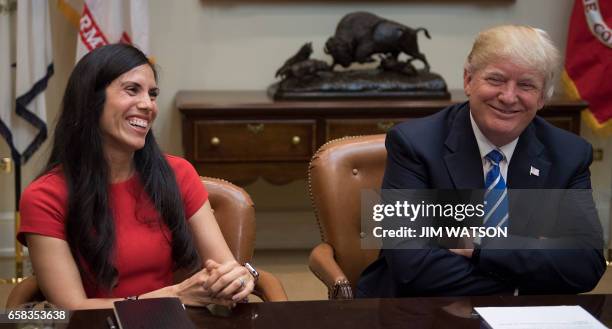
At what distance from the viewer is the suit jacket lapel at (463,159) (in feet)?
7.68

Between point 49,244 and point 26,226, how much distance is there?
0.07 meters

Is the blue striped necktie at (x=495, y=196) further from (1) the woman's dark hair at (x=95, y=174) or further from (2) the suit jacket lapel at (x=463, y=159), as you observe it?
(1) the woman's dark hair at (x=95, y=174)

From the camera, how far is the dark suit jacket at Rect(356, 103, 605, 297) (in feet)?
7.19

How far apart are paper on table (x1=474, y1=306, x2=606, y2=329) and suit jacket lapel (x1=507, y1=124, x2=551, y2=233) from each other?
1.87ft

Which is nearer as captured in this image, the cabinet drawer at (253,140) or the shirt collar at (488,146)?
the shirt collar at (488,146)

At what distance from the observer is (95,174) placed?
86.9 inches

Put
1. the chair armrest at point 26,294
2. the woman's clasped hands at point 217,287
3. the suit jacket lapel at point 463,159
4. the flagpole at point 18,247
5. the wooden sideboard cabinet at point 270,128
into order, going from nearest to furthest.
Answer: the woman's clasped hands at point 217,287, the chair armrest at point 26,294, the suit jacket lapel at point 463,159, the wooden sideboard cabinet at point 270,128, the flagpole at point 18,247

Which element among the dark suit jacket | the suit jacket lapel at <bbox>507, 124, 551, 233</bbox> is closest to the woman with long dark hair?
the dark suit jacket

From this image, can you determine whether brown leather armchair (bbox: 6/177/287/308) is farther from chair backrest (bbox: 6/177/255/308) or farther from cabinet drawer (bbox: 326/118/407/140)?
cabinet drawer (bbox: 326/118/407/140)

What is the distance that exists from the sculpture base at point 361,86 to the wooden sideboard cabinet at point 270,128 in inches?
1.9

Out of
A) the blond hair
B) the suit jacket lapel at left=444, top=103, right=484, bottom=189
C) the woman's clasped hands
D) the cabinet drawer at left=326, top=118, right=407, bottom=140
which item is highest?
the blond hair

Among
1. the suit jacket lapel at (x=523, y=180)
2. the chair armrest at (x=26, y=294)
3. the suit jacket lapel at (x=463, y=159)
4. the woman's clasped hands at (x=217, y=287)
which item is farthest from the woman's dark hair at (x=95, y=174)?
the suit jacket lapel at (x=523, y=180)

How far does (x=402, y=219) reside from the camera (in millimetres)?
2307

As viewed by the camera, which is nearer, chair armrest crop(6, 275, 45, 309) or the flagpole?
chair armrest crop(6, 275, 45, 309)
